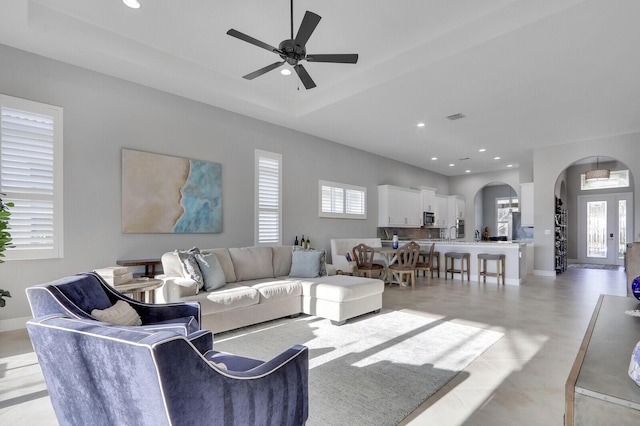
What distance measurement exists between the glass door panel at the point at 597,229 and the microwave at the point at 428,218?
4.97 meters

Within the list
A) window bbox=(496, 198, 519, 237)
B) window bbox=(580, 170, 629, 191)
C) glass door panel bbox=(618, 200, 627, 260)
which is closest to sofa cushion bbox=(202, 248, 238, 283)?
window bbox=(580, 170, 629, 191)

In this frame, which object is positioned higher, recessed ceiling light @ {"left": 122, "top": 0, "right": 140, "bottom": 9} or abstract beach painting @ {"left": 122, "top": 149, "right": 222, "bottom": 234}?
recessed ceiling light @ {"left": 122, "top": 0, "right": 140, "bottom": 9}

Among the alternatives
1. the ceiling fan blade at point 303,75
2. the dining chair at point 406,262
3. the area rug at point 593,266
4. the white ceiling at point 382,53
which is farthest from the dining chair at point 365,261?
the area rug at point 593,266

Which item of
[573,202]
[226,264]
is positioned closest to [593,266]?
[573,202]

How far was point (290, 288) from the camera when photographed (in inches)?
165

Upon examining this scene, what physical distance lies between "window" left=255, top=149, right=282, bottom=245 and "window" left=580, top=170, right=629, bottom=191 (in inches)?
377

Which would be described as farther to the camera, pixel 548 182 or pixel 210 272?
pixel 548 182

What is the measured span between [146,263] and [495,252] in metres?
6.76

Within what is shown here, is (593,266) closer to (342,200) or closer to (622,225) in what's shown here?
(622,225)

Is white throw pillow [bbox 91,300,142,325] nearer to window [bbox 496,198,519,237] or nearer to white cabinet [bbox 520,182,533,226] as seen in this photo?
white cabinet [bbox 520,182,533,226]

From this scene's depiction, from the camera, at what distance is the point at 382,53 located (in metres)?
4.27

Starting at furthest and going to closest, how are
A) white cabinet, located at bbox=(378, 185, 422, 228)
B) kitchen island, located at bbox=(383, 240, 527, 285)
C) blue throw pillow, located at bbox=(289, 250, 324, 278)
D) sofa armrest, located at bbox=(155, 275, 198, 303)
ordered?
white cabinet, located at bbox=(378, 185, 422, 228), kitchen island, located at bbox=(383, 240, 527, 285), blue throw pillow, located at bbox=(289, 250, 324, 278), sofa armrest, located at bbox=(155, 275, 198, 303)

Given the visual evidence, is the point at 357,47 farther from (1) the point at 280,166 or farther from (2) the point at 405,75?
(1) the point at 280,166

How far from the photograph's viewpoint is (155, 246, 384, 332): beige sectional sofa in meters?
3.48
